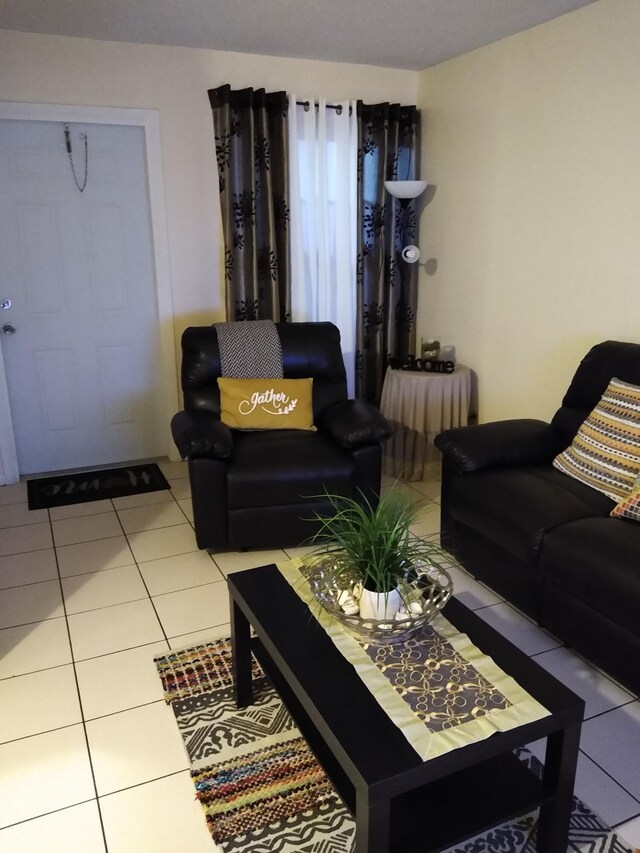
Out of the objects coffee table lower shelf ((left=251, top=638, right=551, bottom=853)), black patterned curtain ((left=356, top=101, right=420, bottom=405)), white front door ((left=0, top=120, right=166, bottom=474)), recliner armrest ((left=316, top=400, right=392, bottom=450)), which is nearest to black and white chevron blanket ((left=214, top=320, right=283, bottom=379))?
recliner armrest ((left=316, top=400, right=392, bottom=450))

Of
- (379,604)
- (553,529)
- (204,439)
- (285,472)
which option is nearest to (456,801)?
(379,604)

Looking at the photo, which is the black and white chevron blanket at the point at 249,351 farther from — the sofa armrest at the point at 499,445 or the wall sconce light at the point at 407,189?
the wall sconce light at the point at 407,189

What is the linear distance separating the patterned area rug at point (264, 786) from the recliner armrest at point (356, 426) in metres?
1.16

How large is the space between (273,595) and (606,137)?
2.51 m

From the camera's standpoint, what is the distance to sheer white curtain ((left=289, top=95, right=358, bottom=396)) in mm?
4016

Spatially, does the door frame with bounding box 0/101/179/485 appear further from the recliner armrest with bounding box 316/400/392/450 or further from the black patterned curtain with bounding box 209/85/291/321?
the recliner armrest with bounding box 316/400/392/450

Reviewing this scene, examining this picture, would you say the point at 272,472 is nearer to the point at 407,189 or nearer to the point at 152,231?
the point at 152,231

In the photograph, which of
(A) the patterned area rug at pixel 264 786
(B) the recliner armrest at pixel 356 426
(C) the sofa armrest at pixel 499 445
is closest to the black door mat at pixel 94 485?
(B) the recliner armrest at pixel 356 426

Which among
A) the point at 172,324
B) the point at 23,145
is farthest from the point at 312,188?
the point at 23,145

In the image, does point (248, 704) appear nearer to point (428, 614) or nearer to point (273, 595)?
point (273, 595)

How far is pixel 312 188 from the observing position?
161 inches

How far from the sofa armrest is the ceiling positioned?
73.9 inches

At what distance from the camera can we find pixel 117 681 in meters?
2.22

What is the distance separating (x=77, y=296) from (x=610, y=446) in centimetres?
300
